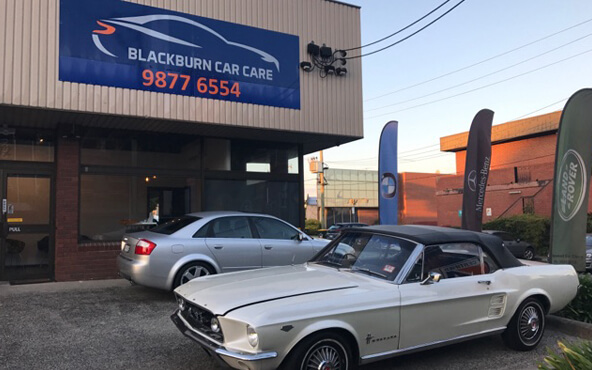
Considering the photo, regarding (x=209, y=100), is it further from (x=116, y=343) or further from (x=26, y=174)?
→ (x=116, y=343)

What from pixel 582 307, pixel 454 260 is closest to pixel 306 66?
pixel 454 260

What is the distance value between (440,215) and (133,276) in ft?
109

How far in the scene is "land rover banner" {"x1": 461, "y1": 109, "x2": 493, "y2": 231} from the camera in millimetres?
10766

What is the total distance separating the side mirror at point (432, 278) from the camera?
4.18 metres

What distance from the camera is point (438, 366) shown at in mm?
4516

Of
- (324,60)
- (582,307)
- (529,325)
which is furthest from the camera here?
(324,60)

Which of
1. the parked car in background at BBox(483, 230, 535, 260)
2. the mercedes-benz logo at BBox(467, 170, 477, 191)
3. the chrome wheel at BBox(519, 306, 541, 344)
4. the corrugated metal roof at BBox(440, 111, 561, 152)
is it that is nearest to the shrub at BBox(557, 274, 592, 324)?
the chrome wheel at BBox(519, 306, 541, 344)

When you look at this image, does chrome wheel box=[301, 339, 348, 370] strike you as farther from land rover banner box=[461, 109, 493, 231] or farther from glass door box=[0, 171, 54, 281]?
land rover banner box=[461, 109, 493, 231]

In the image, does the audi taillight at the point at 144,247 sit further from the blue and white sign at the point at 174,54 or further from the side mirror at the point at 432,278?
the side mirror at the point at 432,278

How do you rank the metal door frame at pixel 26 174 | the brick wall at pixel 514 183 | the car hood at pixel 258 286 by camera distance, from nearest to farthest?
the car hood at pixel 258 286 < the metal door frame at pixel 26 174 < the brick wall at pixel 514 183

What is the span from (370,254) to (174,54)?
6.41 metres

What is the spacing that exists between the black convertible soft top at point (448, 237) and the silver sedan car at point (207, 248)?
290 centimetres

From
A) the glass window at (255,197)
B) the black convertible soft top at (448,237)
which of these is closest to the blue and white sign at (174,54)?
the glass window at (255,197)

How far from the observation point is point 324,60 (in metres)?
10.7
